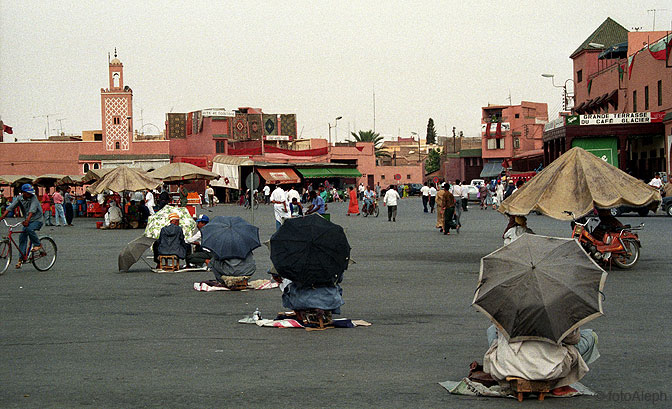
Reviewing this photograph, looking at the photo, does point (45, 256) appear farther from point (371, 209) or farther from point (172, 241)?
point (371, 209)

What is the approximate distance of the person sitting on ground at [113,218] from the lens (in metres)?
35.2

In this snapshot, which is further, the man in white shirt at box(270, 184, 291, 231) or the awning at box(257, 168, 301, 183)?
the awning at box(257, 168, 301, 183)

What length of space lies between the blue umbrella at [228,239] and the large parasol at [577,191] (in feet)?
16.7

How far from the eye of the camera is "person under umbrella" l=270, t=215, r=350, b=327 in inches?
380

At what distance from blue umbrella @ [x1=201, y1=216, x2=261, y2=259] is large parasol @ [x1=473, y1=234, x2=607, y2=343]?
23.7 ft

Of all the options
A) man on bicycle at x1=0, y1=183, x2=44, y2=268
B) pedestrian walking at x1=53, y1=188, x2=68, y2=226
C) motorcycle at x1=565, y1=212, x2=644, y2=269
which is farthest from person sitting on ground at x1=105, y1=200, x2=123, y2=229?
motorcycle at x1=565, y1=212, x2=644, y2=269

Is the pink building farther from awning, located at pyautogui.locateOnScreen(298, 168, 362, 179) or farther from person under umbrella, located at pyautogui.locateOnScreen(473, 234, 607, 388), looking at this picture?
person under umbrella, located at pyautogui.locateOnScreen(473, 234, 607, 388)

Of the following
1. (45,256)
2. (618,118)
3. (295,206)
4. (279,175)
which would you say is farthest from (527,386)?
(279,175)

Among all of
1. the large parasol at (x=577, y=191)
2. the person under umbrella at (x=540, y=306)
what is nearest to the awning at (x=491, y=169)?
the large parasol at (x=577, y=191)

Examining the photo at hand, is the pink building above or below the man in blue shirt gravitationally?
above

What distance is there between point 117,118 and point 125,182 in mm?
48036

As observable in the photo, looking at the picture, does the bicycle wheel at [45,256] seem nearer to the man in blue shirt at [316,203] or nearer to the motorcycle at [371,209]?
the man in blue shirt at [316,203]

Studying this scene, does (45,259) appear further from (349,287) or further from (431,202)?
(431,202)

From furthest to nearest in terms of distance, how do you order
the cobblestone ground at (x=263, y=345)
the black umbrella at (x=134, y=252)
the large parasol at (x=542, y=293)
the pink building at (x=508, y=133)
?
the pink building at (x=508, y=133), the black umbrella at (x=134, y=252), the cobblestone ground at (x=263, y=345), the large parasol at (x=542, y=293)
